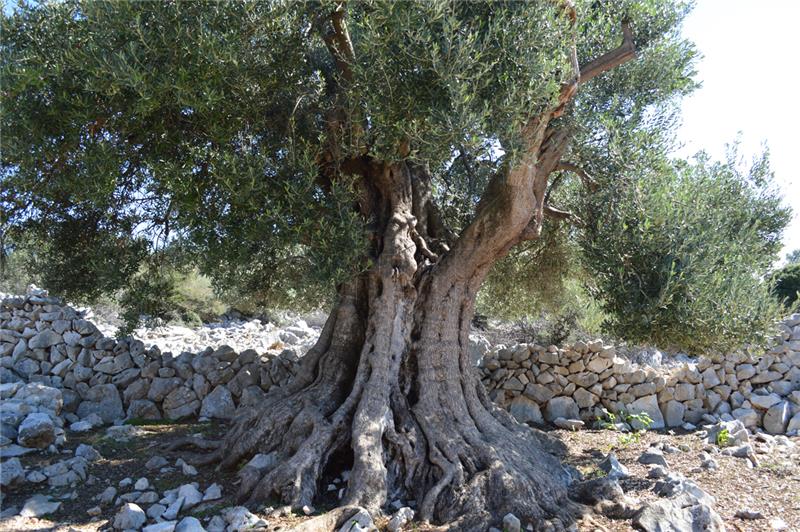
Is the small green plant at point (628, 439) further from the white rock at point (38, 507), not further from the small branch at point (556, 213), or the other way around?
the white rock at point (38, 507)

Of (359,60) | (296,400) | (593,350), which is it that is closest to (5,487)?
(296,400)

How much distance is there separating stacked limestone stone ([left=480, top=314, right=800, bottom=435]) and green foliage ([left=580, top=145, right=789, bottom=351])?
320 cm

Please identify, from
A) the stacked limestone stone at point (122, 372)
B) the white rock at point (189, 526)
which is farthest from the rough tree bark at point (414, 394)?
the stacked limestone stone at point (122, 372)

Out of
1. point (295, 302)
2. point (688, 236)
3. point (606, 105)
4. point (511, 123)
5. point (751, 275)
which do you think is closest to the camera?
point (511, 123)

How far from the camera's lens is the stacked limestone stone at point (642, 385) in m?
10.1

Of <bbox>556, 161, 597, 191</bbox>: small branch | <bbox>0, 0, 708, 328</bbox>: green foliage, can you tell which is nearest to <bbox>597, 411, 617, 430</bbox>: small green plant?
<bbox>556, 161, 597, 191</bbox>: small branch

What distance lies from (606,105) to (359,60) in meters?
3.52

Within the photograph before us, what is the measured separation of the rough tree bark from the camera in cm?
553

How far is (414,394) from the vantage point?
6.74 meters

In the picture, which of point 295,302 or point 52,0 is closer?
point 52,0

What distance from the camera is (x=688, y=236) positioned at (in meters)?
6.41

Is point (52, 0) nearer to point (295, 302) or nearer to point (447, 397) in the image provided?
point (295, 302)

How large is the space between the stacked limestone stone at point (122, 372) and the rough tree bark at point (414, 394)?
8.59 ft

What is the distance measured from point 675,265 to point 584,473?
2707mm
